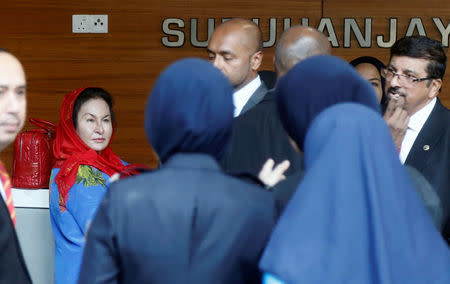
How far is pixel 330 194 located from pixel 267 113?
4.29 ft

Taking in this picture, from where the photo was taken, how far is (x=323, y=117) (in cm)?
157

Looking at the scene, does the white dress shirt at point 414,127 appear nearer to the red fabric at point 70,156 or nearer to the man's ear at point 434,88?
the man's ear at point 434,88

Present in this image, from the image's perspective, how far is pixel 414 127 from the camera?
2.87 meters

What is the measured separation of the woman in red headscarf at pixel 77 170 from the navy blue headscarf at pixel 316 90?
1872 millimetres

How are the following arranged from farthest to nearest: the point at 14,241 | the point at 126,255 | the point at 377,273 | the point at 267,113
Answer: the point at 267,113 → the point at 14,241 → the point at 126,255 → the point at 377,273

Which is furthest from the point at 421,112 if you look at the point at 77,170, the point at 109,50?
the point at 109,50

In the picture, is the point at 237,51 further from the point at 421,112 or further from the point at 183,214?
the point at 183,214

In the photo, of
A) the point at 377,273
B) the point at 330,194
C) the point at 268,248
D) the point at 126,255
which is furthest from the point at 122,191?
the point at 377,273

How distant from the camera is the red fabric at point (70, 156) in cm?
361

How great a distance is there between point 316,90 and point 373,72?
2.26m

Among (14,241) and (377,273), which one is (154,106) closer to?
(14,241)

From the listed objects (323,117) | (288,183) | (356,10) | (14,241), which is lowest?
(14,241)

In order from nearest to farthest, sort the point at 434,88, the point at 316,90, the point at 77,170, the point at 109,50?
1. the point at 316,90
2. the point at 434,88
3. the point at 77,170
4. the point at 109,50

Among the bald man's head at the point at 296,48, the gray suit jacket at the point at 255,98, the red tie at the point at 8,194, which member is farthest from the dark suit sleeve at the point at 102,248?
the gray suit jacket at the point at 255,98
